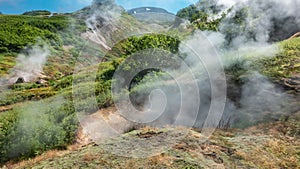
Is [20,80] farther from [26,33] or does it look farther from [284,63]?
[284,63]

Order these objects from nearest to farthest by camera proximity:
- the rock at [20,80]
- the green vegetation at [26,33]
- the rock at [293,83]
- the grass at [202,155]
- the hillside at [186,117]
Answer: the grass at [202,155] < the hillside at [186,117] < the rock at [293,83] < the rock at [20,80] < the green vegetation at [26,33]

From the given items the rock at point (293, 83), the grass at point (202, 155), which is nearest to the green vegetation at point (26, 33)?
the grass at point (202, 155)

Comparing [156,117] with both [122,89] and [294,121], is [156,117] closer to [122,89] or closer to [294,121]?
[122,89]

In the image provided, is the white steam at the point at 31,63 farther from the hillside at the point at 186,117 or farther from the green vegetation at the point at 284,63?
the green vegetation at the point at 284,63

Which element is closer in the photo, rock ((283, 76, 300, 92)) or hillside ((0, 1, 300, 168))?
hillside ((0, 1, 300, 168))

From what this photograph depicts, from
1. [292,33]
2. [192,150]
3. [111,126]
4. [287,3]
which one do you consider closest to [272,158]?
[192,150]

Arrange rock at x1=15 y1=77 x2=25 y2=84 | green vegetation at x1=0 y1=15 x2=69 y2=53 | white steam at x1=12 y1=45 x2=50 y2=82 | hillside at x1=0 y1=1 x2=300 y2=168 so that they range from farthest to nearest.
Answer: green vegetation at x1=0 y1=15 x2=69 y2=53 → white steam at x1=12 y1=45 x2=50 y2=82 → rock at x1=15 y1=77 x2=25 y2=84 → hillside at x1=0 y1=1 x2=300 y2=168

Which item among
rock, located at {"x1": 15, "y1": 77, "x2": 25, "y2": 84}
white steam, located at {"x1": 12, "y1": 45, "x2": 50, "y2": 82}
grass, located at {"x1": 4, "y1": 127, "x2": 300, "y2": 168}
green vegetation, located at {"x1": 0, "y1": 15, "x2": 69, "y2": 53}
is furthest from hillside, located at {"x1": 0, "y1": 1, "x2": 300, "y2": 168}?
green vegetation, located at {"x1": 0, "y1": 15, "x2": 69, "y2": 53}

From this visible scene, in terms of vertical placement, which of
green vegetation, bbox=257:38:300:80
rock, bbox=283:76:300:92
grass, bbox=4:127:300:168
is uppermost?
green vegetation, bbox=257:38:300:80

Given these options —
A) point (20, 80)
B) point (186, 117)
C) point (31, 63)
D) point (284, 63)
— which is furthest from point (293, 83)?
point (31, 63)

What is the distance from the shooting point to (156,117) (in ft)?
56.6

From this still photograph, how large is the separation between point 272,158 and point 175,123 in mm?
6293

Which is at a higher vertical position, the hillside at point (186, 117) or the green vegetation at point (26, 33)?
the green vegetation at point (26, 33)

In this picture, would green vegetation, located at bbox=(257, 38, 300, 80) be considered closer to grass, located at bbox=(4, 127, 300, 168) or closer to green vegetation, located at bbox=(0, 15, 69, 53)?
grass, located at bbox=(4, 127, 300, 168)
